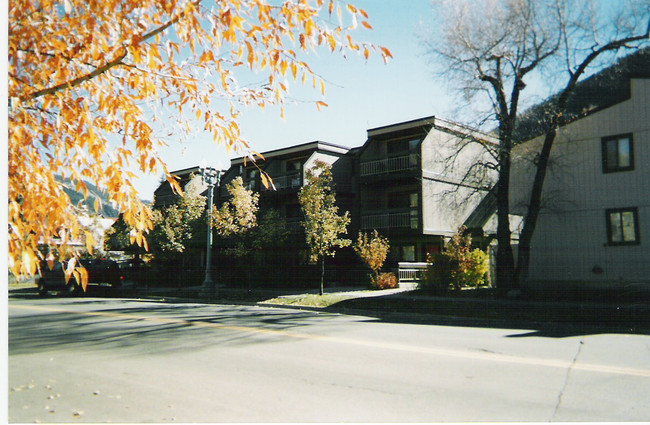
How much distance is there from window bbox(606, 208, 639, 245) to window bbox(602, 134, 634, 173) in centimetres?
169

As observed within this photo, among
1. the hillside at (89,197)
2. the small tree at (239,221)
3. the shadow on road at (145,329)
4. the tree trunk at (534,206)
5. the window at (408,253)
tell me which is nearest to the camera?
the hillside at (89,197)

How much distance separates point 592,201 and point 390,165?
12.3m

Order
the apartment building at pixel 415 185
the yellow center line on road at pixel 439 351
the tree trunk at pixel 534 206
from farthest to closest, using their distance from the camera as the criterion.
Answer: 1. the apartment building at pixel 415 185
2. the tree trunk at pixel 534 206
3. the yellow center line on road at pixel 439 351

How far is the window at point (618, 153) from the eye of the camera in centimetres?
1869

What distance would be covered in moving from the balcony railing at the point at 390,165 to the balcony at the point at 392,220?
2.65m

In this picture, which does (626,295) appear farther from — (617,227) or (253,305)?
(253,305)

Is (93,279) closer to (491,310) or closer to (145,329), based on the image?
(145,329)

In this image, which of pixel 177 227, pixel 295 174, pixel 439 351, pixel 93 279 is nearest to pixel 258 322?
pixel 439 351

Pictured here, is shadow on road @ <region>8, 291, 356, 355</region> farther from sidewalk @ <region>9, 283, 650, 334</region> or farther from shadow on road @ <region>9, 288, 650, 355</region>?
sidewalk @ <region>9, 283, 650, 334</region>

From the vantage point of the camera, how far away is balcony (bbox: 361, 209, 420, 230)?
2791cm

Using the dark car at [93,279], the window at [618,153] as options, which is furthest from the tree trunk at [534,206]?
the dark car at [93,279]

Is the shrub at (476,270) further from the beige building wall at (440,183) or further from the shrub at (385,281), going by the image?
the beige building wall at (440,183)

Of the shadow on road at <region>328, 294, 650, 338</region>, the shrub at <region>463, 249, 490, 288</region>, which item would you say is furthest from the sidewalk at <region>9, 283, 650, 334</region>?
the shrub at <region>463, 249, 490, 288</region>

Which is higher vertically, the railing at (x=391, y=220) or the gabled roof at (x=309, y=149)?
the gabled roof at (x=309, y=149)
